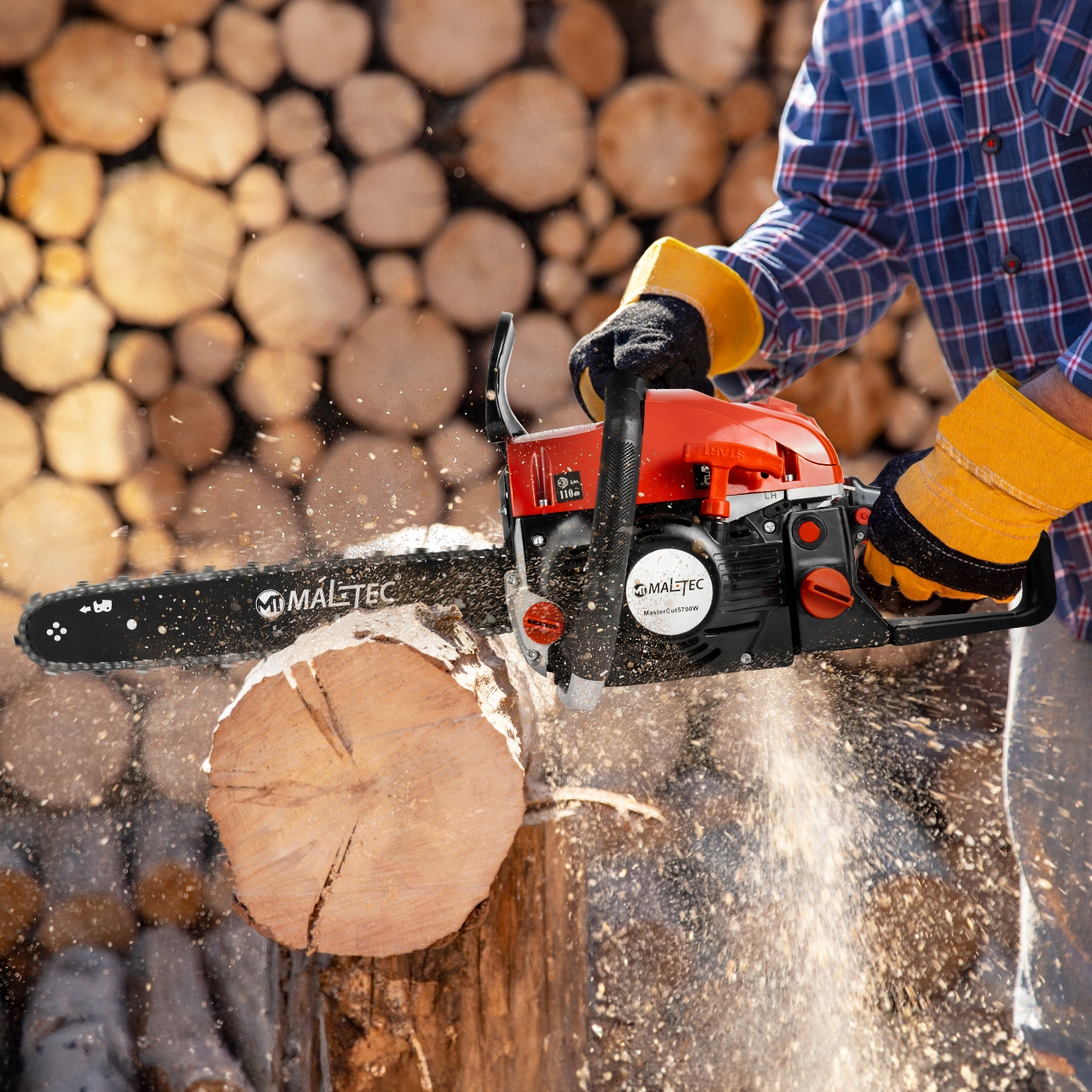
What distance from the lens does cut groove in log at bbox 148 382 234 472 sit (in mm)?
1757

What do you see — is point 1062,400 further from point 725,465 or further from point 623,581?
point 623,581

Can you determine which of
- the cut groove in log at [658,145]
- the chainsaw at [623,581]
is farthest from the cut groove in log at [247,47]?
the chainsaw at [623,581]

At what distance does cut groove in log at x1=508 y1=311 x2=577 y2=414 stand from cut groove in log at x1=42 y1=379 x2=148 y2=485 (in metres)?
0.85

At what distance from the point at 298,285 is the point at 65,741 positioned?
3.77 feet

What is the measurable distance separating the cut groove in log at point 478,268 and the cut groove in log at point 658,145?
0.28 m

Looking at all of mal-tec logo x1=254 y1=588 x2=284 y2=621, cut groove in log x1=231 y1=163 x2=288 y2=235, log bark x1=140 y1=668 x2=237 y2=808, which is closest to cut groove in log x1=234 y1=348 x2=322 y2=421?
cut groove in log x1=231 y1=163 x2=288 y2=235

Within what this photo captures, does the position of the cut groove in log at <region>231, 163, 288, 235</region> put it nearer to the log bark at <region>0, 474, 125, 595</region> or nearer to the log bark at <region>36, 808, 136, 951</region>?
the log bark at <region>0, 474, 125, 595</region>

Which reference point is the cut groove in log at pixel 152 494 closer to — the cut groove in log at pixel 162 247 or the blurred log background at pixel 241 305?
the blurred log background at pixel 241 305

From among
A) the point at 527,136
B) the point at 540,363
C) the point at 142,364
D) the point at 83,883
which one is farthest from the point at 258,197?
the point at 83,883

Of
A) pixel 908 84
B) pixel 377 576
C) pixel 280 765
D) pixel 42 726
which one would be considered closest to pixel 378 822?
pixel 280 765

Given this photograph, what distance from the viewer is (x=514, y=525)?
1.12 metres

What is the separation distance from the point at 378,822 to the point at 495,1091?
58cm

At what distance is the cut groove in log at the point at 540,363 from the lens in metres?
1.86

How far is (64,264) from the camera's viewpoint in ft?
5.51
